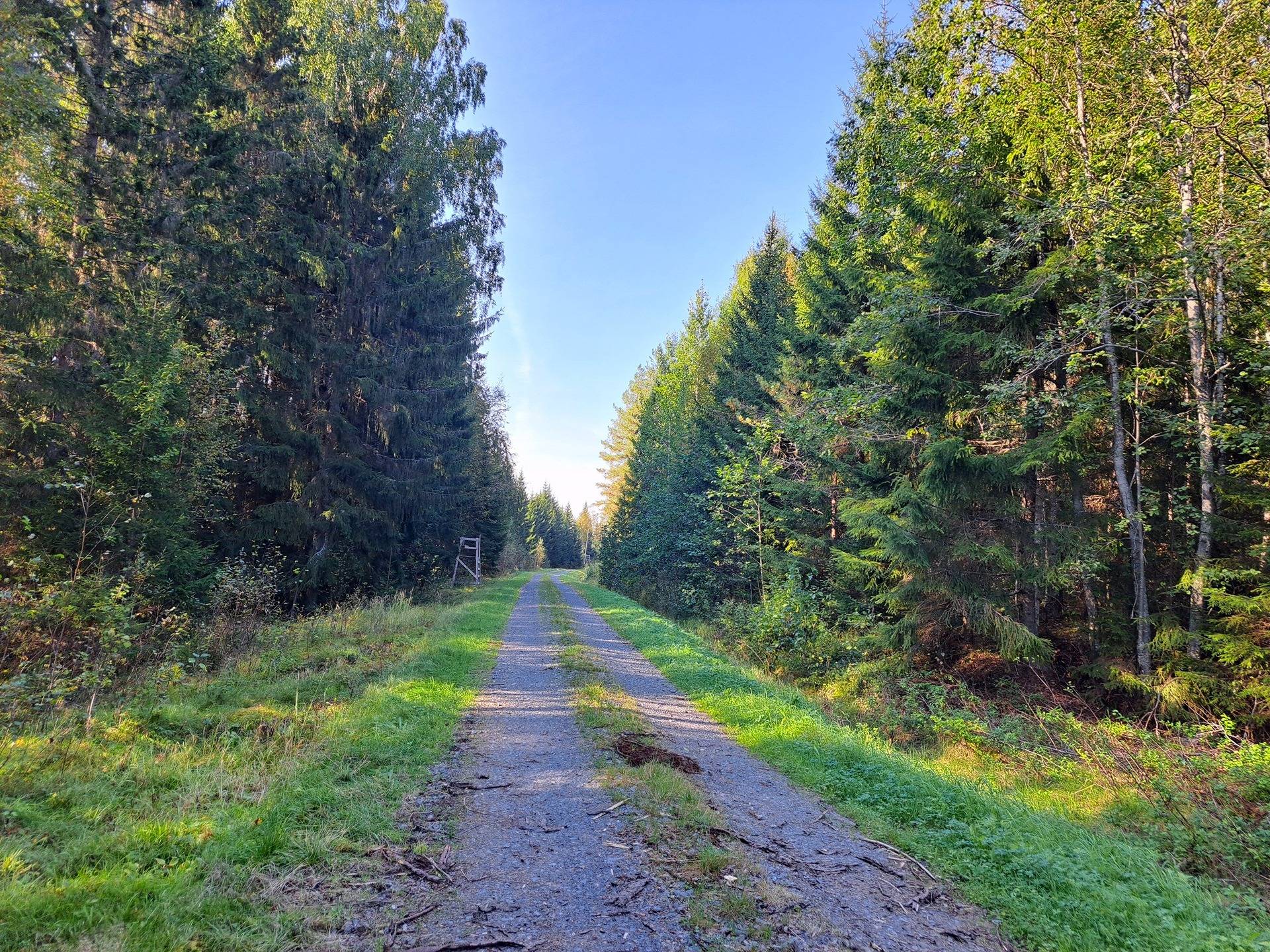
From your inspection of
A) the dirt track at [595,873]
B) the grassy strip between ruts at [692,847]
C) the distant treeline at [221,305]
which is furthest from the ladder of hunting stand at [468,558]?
the dirt track at [595,873]

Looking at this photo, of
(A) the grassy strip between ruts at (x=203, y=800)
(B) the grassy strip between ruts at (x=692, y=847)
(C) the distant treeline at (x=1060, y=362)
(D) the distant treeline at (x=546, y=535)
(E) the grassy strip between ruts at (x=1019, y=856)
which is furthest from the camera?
(D) the distant treeline at (x=546, y=535)

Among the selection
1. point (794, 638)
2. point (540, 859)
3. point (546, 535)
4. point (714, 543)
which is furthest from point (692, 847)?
point (546, 535)

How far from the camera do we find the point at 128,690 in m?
6.82

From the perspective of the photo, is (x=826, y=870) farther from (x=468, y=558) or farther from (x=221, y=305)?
(x=468, y=558)

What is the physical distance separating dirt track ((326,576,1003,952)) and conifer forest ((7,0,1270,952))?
35mm

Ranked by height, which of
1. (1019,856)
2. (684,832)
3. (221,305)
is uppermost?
(221,305)

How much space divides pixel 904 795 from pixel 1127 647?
699cm

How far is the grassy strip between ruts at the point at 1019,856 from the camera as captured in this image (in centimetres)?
Answer: 320

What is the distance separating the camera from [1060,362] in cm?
980

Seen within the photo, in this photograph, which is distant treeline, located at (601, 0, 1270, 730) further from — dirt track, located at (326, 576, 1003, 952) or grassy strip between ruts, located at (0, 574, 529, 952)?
grassy strip between ruts, located at (0, 574, 529, 952)

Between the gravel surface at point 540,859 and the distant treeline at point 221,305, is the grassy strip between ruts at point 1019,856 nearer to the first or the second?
the gravel surface at point 540,859

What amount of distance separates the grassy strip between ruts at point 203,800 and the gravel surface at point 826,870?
2772 millimetres

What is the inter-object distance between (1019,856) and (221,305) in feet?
54.1

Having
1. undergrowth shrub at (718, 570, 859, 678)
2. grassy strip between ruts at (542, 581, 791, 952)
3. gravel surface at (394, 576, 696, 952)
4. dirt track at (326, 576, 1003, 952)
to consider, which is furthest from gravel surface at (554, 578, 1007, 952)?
undergrowth shrub at (718, 570, 859, 678)
